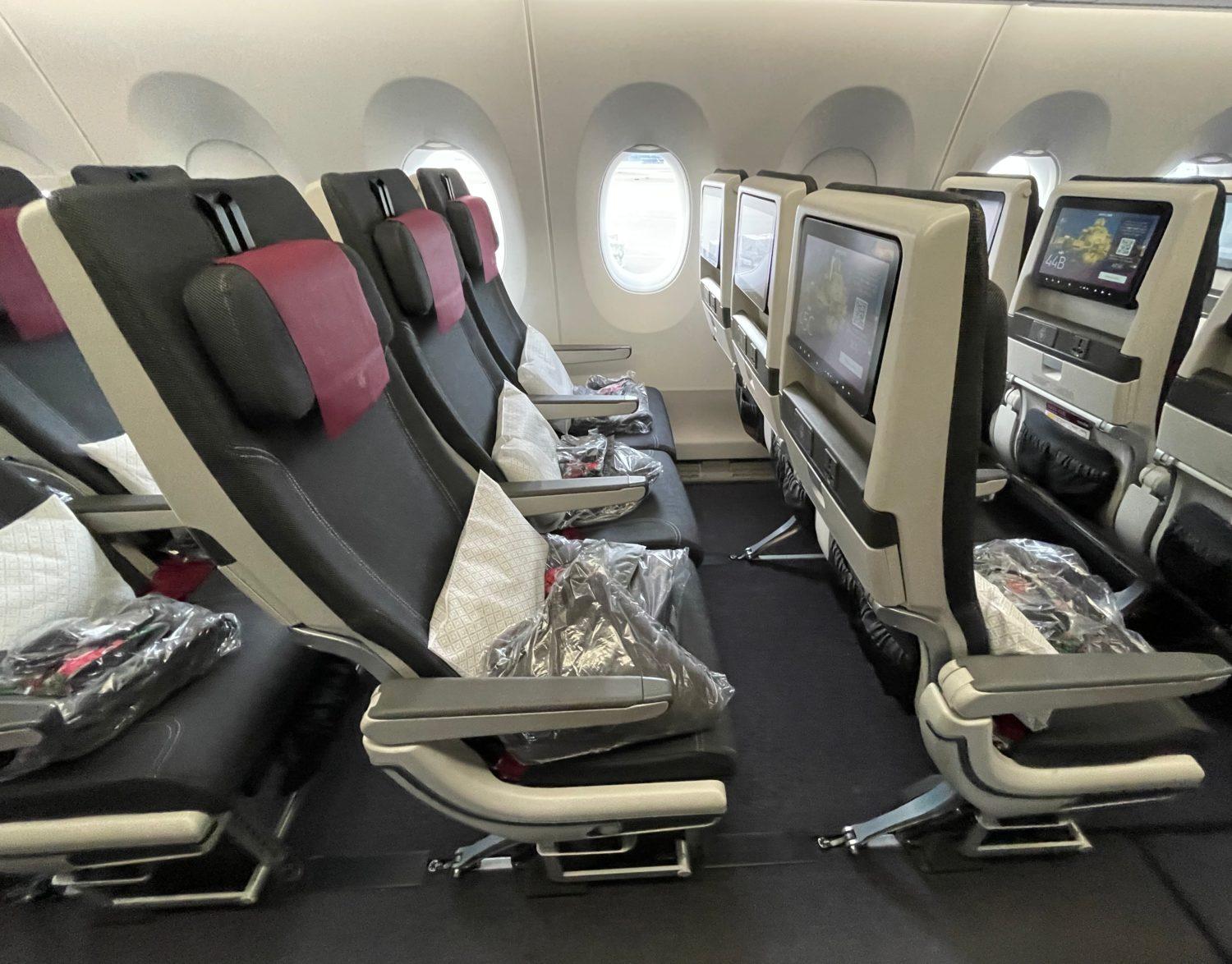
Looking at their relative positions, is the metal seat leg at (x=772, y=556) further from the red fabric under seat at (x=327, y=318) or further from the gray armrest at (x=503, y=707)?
the red fabric under seat at (x=327, y=318)

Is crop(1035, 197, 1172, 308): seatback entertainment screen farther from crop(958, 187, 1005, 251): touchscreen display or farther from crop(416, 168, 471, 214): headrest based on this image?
crop(416, 168, 471, 214): headrest

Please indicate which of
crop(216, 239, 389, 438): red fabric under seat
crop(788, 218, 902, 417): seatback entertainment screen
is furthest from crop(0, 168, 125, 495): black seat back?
crop(788, 218, 902, 417): seatback entertainment screen

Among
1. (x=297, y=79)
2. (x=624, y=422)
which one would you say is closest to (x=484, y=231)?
(x=624, y=422)

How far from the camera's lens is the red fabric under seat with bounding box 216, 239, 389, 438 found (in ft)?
3.04

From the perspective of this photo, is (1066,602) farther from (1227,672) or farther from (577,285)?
(577,285)

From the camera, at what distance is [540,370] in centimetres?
270

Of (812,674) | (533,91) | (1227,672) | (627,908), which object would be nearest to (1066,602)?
(1227,672)

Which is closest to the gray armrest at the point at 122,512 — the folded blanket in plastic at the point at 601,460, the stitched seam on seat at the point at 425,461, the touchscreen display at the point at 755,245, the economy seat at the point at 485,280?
the stitched seam on seat at the point at 425,461

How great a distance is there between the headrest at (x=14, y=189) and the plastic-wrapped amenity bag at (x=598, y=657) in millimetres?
2007

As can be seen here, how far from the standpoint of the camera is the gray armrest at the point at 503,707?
3.34ft

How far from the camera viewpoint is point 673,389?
3.88 meters

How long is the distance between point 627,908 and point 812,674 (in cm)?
104

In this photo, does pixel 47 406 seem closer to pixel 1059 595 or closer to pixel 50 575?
pixel 50 575

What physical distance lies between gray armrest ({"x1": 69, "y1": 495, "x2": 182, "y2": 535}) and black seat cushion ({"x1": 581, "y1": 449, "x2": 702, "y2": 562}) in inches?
50.5
